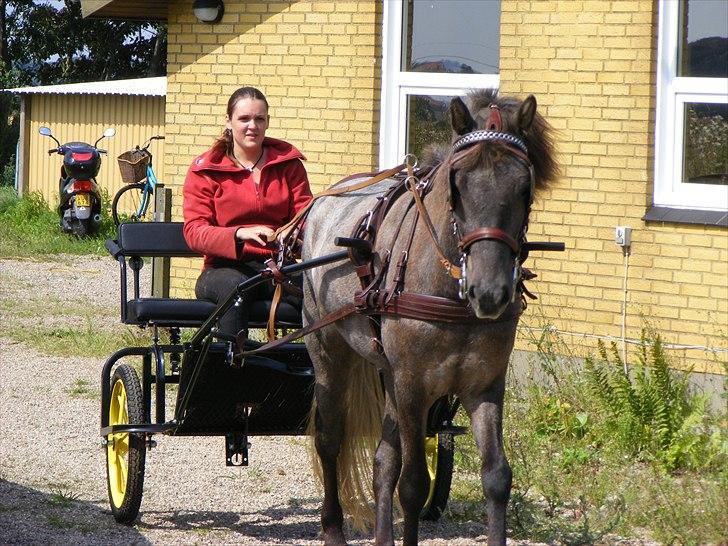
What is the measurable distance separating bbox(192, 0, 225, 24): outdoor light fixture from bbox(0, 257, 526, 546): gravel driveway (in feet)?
10.2

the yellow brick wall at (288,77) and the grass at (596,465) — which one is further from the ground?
the yellow brick wall at (288,77)

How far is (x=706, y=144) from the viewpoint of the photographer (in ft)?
26.0

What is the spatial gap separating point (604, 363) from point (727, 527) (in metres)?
2.53

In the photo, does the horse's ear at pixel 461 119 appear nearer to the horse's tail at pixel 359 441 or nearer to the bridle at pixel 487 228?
the bridle at pixel 487 228

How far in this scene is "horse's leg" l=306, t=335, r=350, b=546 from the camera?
223 inches

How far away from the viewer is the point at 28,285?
14938 millimetres

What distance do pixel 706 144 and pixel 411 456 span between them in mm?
4097

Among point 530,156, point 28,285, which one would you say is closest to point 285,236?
point 530,156

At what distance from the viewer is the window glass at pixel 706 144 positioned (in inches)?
310

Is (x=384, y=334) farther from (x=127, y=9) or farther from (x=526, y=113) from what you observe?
(x=127, y=9)

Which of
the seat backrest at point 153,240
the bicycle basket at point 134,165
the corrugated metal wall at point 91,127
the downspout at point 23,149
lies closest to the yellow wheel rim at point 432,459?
the seat backrest at point 153,240

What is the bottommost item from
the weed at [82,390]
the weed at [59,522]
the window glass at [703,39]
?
the weed at [59,522]

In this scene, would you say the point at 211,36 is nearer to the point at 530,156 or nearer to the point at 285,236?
the point at 285,236

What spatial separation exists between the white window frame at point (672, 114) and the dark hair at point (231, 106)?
3.08 metres
